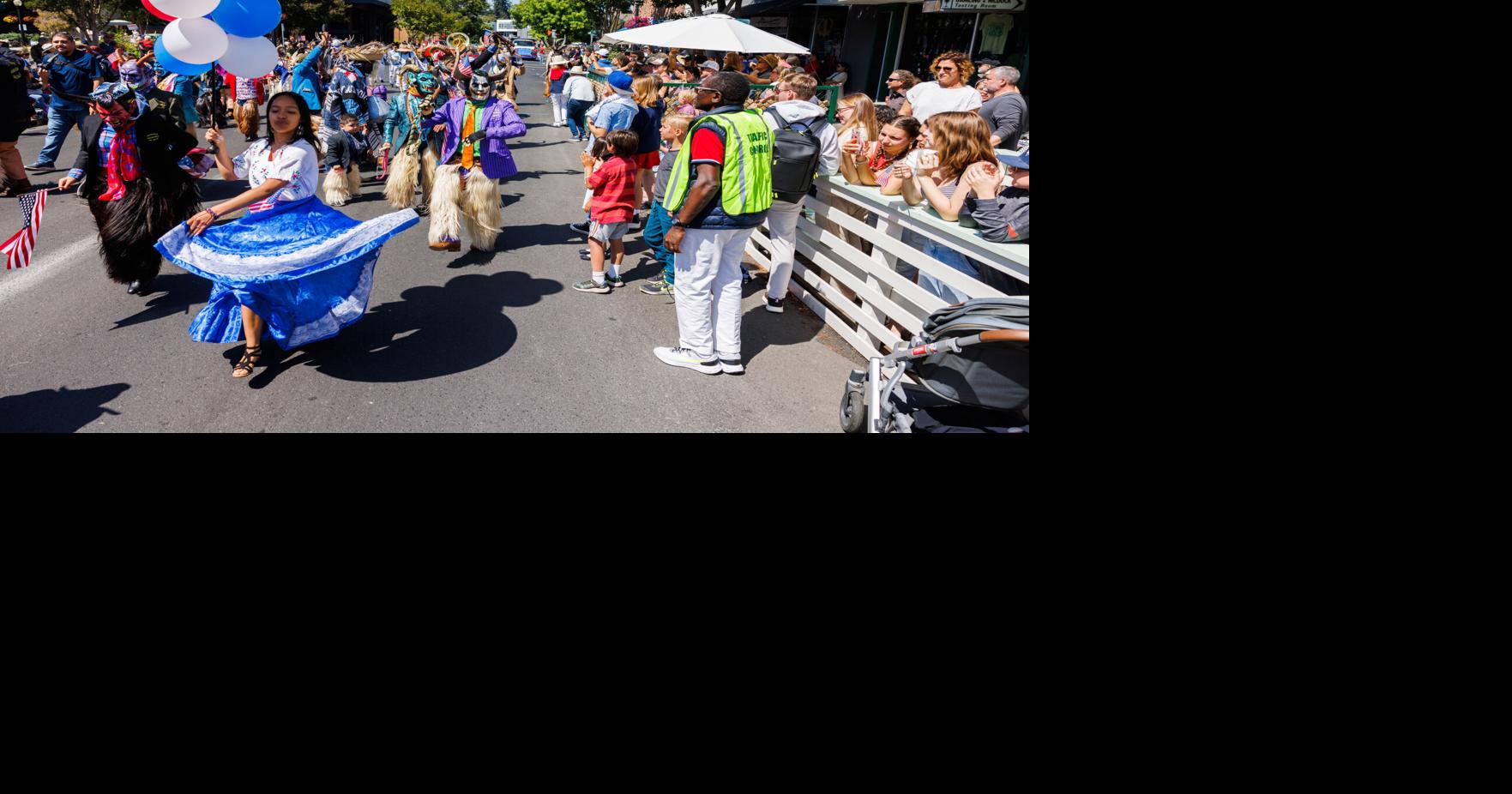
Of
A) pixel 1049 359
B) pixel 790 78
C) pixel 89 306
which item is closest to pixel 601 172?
A: pixel 790 78

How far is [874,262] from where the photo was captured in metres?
5.21

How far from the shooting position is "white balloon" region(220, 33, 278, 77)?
13.1 feet

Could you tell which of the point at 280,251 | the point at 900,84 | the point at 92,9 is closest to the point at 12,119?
the point at 92,9

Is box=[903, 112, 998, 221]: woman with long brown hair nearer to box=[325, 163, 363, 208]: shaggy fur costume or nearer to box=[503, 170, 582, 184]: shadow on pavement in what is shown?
box=[325, 163, 363, 208]: shaggy fur costume

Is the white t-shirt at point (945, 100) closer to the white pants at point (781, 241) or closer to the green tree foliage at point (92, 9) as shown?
the white pants at point (781, 241)

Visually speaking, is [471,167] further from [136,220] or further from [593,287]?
[136,220]

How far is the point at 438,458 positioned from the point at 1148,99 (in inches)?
50.1

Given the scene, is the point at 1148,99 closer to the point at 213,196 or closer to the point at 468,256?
the point at 468,256

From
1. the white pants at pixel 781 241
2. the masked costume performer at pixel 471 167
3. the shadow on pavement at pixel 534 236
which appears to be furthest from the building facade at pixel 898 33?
the masked costume performer at pixel 471 167

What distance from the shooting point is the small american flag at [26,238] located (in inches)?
137

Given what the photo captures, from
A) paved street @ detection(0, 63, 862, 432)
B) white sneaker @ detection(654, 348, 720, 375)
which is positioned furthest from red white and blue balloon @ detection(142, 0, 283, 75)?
white sneaker @ detection(654, 348, 720, 375)

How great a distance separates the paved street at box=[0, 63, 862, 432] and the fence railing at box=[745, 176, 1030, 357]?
0.91 ft

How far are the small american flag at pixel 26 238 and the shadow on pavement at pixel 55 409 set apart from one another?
27.8 inches

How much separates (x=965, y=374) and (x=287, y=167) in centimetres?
368
